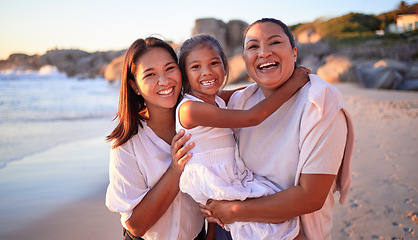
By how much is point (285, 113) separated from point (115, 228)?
2357 mm

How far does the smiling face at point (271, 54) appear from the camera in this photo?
72.7 inches

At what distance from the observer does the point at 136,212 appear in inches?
72.6

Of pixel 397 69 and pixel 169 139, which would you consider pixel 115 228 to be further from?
Result: pixel 397 69

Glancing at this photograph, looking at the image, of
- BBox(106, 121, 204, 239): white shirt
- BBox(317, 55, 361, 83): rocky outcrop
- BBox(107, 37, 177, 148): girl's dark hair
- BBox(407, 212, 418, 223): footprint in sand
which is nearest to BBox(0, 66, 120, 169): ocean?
BBox(107, 37, 177, 148): girl's dark hair

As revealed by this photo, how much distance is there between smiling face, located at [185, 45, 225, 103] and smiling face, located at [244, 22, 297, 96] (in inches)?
16.3

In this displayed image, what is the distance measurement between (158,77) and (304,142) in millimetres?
1037

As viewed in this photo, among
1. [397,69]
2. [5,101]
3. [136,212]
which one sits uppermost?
[136,212]

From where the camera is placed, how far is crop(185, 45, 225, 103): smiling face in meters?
2.23

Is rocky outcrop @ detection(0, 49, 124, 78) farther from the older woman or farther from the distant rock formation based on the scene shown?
the older woman

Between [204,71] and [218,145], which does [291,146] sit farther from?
[204,71]

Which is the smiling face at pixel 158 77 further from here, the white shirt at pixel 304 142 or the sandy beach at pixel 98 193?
the sandy beach at pixel 98 193

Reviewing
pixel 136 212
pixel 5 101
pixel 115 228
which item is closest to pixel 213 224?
pixel 136 212

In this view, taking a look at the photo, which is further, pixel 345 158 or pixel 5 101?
pixel 5 101

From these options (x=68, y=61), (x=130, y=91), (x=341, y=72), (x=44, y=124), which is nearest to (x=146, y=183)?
(x=130, y=91)
